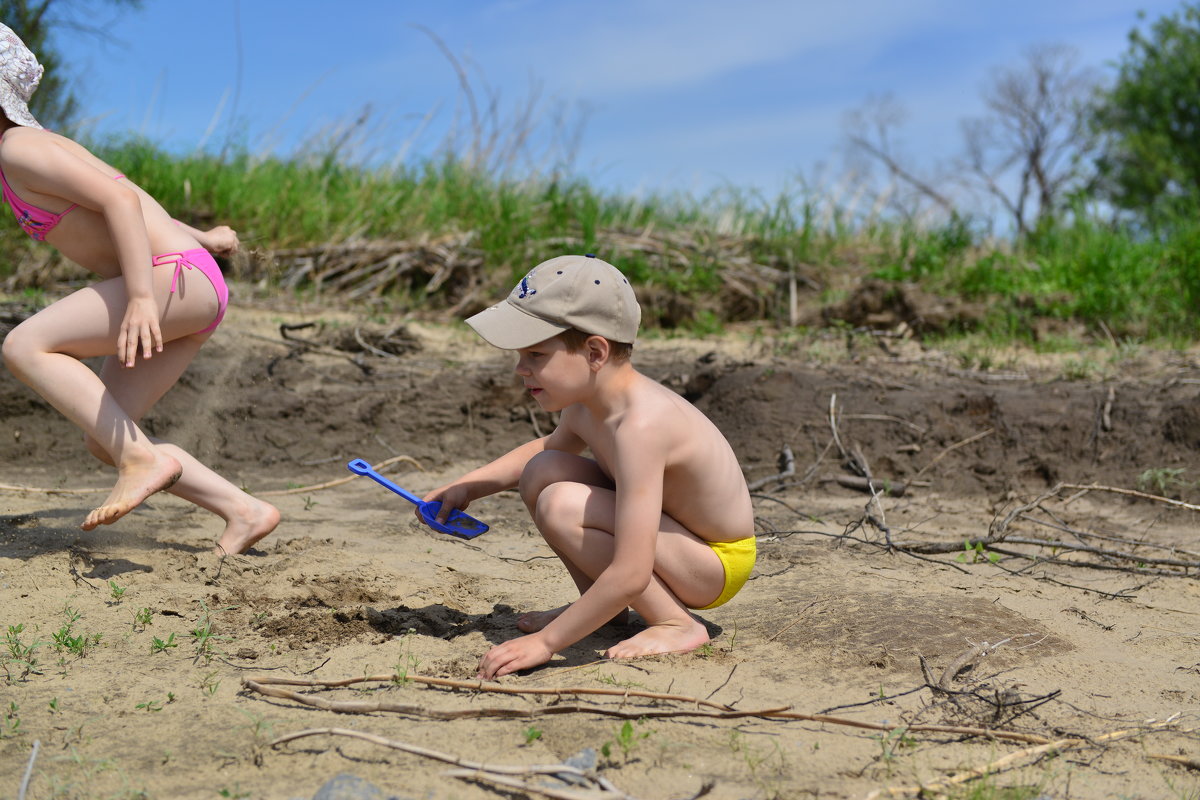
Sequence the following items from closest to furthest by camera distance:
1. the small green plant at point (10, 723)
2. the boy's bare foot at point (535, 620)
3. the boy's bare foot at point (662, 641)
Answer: the small green plant at point (10, 723), the boy's bare foot at point (662, 641), the boy's bare foot at point (535, 620)

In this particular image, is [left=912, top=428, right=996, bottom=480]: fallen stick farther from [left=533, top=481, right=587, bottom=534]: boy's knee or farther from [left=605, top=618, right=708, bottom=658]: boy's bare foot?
[left=533, top=481, right=587, bottom=534]: boy's knee

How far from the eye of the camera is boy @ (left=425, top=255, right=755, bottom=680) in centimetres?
253

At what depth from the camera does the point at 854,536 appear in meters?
4.18

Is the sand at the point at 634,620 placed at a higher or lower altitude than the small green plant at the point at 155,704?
higher

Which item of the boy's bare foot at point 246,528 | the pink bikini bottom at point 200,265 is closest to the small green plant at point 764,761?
the boy's bare foot at point 246,528

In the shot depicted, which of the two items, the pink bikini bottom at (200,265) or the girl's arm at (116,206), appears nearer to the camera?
the girl's arm at (116,206)

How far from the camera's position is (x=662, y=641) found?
2773mm

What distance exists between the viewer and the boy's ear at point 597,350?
256 cm

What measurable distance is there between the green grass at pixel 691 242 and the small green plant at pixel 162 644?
5.09 meters

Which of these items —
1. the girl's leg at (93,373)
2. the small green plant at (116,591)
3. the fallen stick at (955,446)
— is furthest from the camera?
the fallen stick at (955,446)

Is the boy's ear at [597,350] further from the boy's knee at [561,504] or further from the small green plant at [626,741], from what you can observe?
the small green plant at [626,741]

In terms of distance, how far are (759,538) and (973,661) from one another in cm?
147

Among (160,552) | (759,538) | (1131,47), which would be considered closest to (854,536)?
(759,538)

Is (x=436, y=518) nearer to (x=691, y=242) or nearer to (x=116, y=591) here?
(x=116, y=591)
